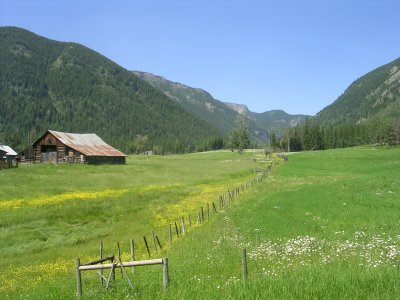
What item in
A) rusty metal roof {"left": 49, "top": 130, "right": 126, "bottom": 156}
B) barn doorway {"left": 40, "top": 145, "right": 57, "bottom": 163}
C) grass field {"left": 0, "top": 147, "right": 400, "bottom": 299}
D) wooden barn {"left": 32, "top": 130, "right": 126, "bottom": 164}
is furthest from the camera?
barn doorway {"left": 40, "top": 145, "right": 57, "bottom": 163}

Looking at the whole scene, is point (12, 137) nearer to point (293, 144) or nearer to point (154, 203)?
point (293, 144)

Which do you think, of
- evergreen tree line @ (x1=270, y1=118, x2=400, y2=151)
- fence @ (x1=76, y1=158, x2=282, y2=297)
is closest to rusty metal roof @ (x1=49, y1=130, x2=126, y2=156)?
fence @ (x1=76, y1=158, x2=282, y2=297)

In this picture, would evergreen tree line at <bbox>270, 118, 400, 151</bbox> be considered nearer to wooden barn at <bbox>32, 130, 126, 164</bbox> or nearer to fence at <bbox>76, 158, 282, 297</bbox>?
wooden barn at <bbox>32, 130, 126, 164</bbox>

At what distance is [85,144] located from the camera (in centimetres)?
9669

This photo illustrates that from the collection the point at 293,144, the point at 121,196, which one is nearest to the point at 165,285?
the point at 121,196

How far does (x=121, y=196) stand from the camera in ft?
161

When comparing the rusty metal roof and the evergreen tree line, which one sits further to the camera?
the evergreen tree line

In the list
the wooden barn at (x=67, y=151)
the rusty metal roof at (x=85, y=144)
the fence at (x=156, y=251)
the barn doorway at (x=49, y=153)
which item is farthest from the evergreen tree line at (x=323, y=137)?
the fence at (x=156, y=251)

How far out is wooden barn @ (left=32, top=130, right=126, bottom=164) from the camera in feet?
291

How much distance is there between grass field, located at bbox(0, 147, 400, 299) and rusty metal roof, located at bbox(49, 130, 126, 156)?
34.1 meters

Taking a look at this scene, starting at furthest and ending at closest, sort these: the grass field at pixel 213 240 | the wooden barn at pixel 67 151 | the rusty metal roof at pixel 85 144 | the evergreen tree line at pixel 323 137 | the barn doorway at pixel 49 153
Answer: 1. the evergreen tree line at pixel 323 137
2. the barn doorway at pixel 49 153
3. the rusty metal roof at pixel 85 144
4. the wooden barn at pixel 67 151
5. the grass field at pixel 213 240

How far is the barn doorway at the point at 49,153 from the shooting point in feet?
300

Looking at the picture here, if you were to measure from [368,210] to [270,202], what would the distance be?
9847mm

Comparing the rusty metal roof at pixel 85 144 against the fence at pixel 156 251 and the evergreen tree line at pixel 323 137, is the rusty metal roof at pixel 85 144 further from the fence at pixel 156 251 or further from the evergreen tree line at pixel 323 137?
the evergreen tree line at pixel 323 137
